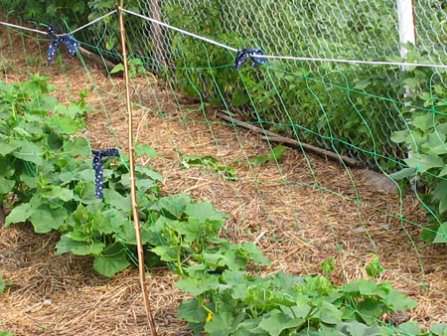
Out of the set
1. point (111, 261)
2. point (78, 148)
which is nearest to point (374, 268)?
point (111, 261)

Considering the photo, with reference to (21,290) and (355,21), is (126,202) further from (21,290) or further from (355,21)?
(355,21)

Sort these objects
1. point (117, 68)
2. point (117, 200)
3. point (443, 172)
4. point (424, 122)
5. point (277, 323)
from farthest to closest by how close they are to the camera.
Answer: point (117, 68) → point (117, 200) → point (424, 122) → point (443, 172) → point (277, 323)

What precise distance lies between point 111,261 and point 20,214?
0.51 m

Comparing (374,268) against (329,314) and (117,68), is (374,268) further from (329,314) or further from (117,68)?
(117,68)

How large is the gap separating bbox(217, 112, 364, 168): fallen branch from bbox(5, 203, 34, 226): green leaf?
144 centimetres

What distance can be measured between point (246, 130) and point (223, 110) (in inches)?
12.8

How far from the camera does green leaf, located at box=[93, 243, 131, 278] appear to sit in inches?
159

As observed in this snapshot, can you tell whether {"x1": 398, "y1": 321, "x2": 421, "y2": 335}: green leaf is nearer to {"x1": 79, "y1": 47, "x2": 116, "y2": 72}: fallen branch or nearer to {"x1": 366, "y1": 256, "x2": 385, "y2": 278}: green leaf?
{"x1": 366, "y1": 256, "x2": 385, "y2": 278}: green leaf

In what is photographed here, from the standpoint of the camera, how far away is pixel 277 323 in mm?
3100

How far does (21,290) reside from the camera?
4.14m

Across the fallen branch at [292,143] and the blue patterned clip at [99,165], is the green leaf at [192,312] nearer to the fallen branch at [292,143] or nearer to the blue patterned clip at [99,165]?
the blue patterned clip at [99,165]

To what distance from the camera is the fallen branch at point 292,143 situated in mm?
4887

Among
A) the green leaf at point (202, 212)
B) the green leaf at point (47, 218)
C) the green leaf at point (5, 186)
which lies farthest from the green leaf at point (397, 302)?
the green leaf at point (5, 186)

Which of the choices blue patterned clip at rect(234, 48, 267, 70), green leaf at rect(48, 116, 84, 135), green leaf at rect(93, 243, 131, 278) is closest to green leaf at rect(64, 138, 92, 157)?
green leaf at rect(48, 116, 84, 135)
